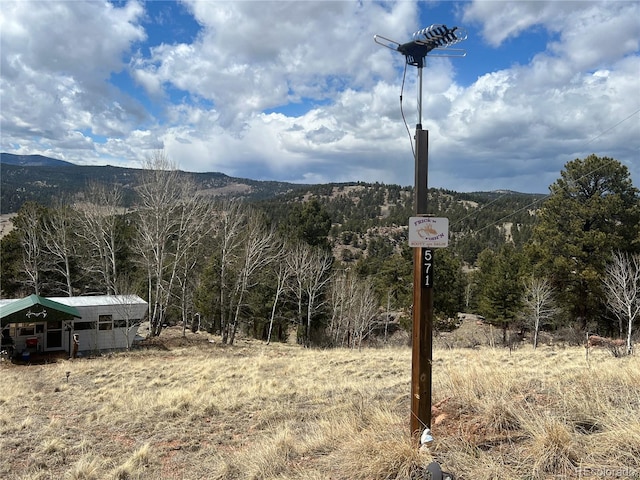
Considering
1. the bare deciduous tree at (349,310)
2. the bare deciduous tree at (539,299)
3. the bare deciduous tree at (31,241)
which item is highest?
the bare deciduous tree at (31,241)

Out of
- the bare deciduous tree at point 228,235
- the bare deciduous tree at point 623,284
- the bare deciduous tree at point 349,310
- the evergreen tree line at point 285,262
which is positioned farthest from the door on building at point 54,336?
the bare deciduous tree at point 623,284

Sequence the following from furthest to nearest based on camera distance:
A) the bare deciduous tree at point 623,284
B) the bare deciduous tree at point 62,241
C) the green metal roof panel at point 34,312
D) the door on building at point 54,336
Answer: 1. the bare deciduous tree at point 62,241
2. the bare deciduous tree at point 623,284
3. the door on building at point 54,336
4. the green metal roof panel at point 34,312

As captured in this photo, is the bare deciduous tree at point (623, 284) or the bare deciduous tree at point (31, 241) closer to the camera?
the bare deciduous tree at point (623, 284)

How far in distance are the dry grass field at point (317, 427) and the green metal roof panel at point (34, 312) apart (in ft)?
17.6

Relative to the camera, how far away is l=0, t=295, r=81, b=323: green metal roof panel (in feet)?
59.4

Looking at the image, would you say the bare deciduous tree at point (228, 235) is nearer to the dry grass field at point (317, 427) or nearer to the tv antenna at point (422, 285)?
the dry grass field at point (317, 427)

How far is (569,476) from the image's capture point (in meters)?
3.87

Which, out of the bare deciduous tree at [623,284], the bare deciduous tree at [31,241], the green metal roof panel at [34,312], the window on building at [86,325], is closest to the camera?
the green metal roof panel at [34,312]

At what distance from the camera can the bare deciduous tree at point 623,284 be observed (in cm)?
2120

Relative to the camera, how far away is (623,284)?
21.0 metres

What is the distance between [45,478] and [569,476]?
6786 millimetres

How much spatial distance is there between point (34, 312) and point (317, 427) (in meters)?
17.1

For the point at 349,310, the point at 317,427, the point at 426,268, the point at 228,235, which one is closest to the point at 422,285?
the point at 426,268

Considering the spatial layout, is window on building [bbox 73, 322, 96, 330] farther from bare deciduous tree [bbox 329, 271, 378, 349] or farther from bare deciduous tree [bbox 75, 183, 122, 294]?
bare deciduous tree [bbox 329, 271, 378, 349]
